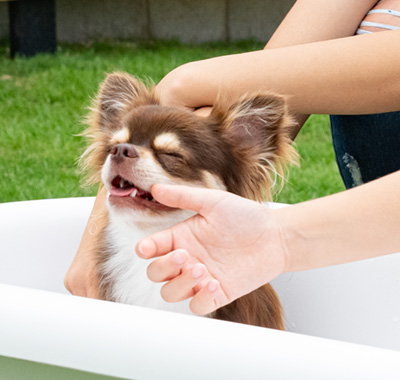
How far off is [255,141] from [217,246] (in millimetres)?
464

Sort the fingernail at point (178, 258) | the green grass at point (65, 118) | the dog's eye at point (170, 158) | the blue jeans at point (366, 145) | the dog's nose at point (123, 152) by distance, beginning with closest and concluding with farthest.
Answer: the fingernail at point (178, 258), the dog's nose at point (123, 152), the dog's eye at point (170, 158), the blue jeans at point (366, 145), the green grass at point (65, 118)

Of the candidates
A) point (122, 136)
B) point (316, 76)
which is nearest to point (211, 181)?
point (122, 136)

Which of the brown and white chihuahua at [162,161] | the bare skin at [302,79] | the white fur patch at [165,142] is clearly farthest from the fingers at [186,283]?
the bare skin at [302,79]

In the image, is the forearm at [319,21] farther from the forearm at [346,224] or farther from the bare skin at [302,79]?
the forearm at [346,224]

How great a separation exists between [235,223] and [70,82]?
13.9 ft

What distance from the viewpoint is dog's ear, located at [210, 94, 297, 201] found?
1.50 m

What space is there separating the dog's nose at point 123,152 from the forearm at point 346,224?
0.33 metres

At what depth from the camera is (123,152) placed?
1312 millimetres

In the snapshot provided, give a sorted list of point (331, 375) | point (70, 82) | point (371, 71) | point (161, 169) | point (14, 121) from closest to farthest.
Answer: point (331, 375)
point (161, 169)
point (371, 71)
point (14, 121)
point (70, 82)

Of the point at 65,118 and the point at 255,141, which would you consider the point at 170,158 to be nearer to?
the point at 255,141

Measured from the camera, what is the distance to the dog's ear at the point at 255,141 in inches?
59.1

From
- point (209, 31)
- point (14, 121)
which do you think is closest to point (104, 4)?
point (209, 31)

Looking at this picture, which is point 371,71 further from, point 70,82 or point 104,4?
point 104,4

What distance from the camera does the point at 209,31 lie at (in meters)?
7.15
